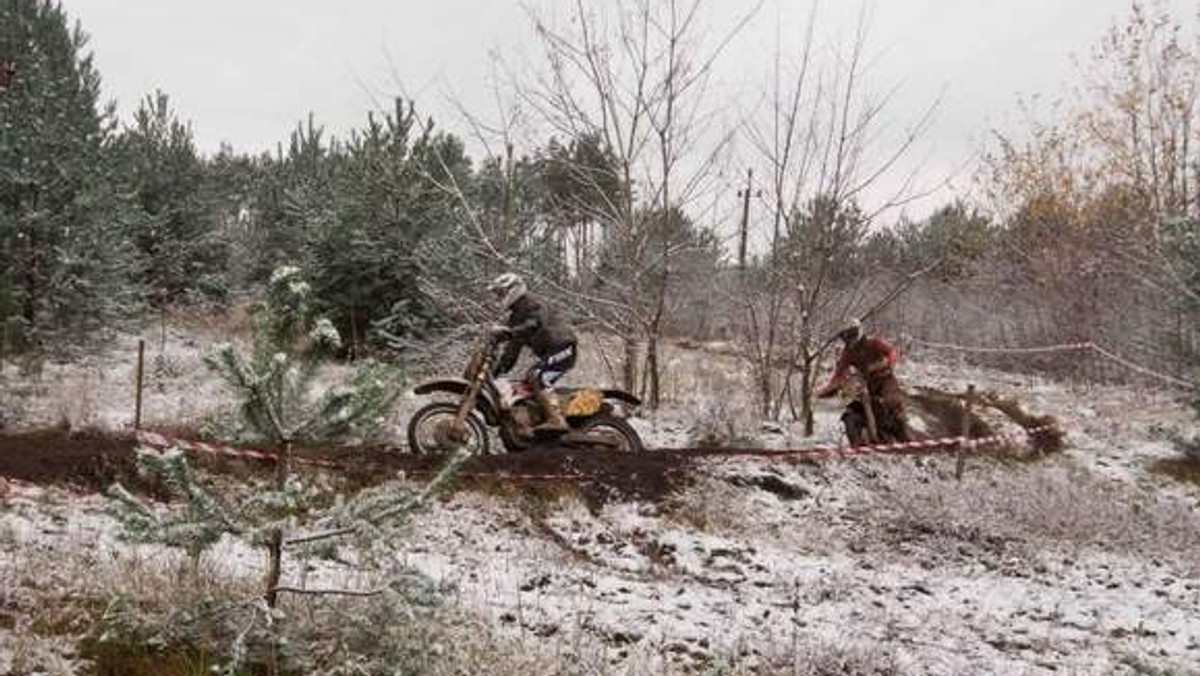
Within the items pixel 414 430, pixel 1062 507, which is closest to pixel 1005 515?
pixel 1062 507

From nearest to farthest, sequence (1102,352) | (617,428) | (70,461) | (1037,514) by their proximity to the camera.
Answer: (1102,352), (70,461), (1037,514), (617,428)

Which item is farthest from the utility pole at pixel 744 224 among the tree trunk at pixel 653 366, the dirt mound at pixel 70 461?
the dirt mound at pixel 70 461

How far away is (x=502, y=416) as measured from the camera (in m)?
10.5

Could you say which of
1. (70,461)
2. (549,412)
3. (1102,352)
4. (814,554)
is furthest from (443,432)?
(1102,352)

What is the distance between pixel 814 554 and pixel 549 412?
3068 millimetres

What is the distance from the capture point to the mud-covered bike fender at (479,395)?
33.2 feet

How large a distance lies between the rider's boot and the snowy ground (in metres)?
1.33

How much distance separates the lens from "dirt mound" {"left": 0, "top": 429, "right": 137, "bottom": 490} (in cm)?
800

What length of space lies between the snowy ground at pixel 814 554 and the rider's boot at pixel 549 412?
4.36ft

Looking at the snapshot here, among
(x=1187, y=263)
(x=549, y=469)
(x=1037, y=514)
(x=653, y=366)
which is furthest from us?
(x=653, y=366)

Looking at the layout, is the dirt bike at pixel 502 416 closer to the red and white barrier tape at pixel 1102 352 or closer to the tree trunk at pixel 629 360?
the tree trunk at pixel 629 360

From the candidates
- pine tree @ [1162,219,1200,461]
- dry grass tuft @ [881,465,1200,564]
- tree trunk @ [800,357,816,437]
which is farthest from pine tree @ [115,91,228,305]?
pine tree @ [1162,219,1200,461]

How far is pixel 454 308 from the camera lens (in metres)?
14.4

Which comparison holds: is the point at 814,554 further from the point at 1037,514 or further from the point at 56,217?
the point at 56,217
